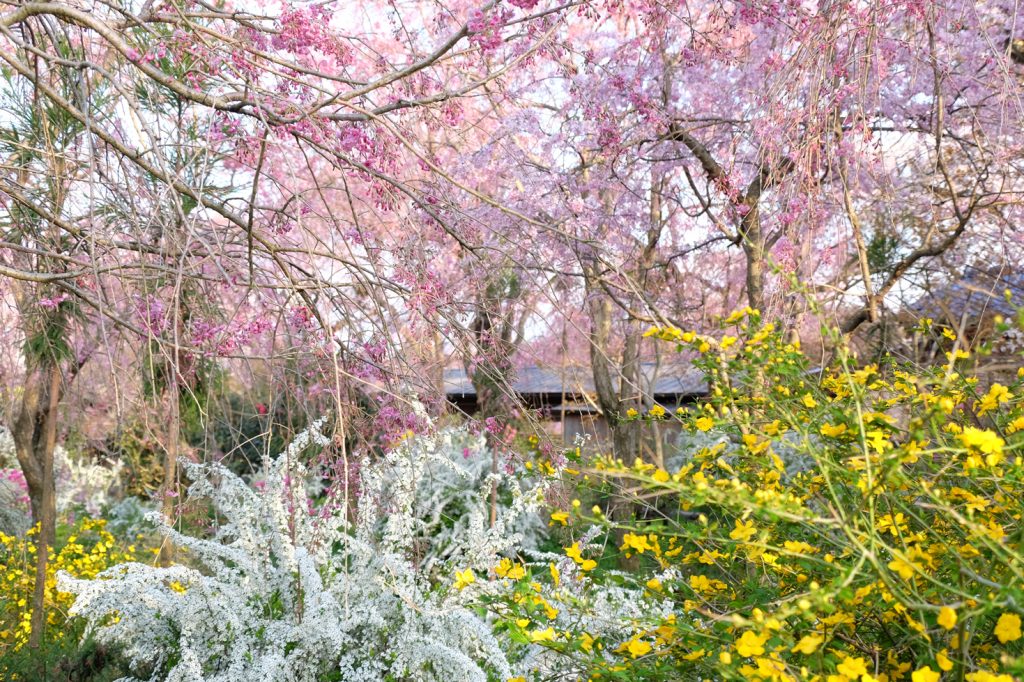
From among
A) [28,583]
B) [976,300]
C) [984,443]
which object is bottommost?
[28,583]

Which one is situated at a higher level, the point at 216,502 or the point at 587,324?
the point at 587,324

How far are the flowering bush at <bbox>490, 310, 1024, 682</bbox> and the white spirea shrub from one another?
1.01m

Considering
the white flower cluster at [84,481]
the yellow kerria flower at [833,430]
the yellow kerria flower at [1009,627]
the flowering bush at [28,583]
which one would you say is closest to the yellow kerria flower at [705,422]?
the yellow kerria flower at [833,430]

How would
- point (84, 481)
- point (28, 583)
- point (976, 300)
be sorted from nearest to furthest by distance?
point (28, 583) < point (976, 300) < point (84, 481)

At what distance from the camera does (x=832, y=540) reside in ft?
4.58

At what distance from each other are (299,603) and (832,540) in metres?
2.33

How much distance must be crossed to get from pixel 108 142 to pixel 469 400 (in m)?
11.5

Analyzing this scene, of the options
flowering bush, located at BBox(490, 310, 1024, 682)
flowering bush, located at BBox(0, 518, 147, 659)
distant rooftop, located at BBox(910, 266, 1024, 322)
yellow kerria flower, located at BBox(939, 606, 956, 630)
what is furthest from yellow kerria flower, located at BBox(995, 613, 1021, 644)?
distant rooftop, located at BBox(910, 266, 1024, 322)

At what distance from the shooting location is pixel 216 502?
3.49m

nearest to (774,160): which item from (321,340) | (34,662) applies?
(321,340)

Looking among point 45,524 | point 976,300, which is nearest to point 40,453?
point 45,524

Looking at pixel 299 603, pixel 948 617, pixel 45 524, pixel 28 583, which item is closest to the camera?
pixel 948 617

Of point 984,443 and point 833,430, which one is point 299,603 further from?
point 984,443

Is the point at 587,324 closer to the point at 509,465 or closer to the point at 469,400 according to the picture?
the point at 509,465
